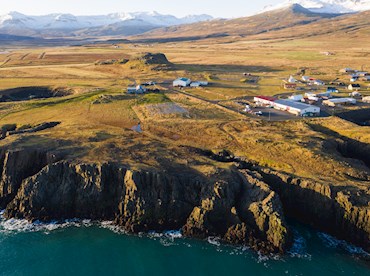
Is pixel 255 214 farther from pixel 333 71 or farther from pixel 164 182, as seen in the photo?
pixel 333 71

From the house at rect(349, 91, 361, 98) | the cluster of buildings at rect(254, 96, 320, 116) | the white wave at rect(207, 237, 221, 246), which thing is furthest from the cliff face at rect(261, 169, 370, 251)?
the house at rect(349, 91, 361, 98)

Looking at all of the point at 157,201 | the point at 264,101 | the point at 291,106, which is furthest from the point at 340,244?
the point at 264,101

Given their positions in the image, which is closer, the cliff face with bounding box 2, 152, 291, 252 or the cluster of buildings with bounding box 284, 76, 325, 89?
the cliff face with bounding box 2, 152, 291, 252

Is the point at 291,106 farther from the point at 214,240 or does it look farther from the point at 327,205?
the point at 214,240

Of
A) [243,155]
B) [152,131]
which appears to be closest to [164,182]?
[243,155]

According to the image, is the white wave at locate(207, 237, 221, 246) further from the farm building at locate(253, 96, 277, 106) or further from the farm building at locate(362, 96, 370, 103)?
the farm building at locate(362, 96, 370, 103)

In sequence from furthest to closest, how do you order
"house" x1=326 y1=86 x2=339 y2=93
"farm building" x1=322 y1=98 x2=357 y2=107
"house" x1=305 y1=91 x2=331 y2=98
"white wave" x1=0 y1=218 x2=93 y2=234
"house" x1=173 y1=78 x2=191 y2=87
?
"house" x1=173 y1=78 x2=191 y2=87
"house" x1=326 y1=86 x2=339 y2=93
"house" x1=305 y1=91 x2=331 y2=98
"farm building" x1=322 y1=98 x2=357 y2=107
"white wave" x1=0 y1=218 x2=93 y2=234
